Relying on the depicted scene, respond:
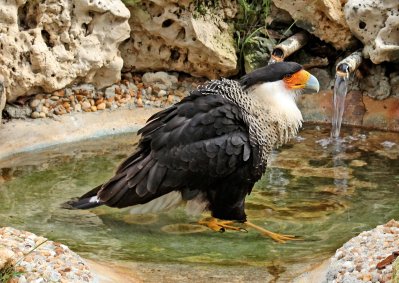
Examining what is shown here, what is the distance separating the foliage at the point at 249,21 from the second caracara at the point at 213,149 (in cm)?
264

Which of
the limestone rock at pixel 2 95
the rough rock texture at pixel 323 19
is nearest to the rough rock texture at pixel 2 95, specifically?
the limestone rock at pixel 2 95

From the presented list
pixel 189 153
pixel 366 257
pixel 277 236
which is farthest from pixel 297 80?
pixel 366 257

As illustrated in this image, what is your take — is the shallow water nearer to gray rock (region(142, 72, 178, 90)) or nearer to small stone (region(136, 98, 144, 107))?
small stone (region(136, 98, 144, 107))

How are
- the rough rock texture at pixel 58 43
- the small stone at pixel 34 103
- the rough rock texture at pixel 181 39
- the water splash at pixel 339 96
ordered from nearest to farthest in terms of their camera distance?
the rough rock texture at pixel 58 43 < the small stone at pixel 34 103 < the water splash at pixel 339 96 < the rough rock texture at pixel 181 39

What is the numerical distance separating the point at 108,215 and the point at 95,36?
2.35 metres

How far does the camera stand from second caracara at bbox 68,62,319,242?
5012 millimetres

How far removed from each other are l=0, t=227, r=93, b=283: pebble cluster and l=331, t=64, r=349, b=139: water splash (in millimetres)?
3706

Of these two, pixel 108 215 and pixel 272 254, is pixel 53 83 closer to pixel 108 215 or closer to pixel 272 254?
pixel 108 215

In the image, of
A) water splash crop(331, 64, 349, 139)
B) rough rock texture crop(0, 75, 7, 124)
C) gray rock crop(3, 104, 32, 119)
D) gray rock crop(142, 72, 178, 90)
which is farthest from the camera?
gray rock crop(142, 72, 178, 90)

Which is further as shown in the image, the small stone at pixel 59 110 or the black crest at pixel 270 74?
the small stone at pixel 59 110

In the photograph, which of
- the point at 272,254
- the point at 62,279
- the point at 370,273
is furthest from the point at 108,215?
the point at 370,273

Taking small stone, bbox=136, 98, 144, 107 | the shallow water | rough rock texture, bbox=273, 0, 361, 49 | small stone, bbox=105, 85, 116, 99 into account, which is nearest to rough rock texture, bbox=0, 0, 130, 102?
small stone, bbox=105, 85, 116, 99

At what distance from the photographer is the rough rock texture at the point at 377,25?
7211 mm

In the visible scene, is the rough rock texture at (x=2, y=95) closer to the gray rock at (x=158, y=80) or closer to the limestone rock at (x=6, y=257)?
the gray rock at (x=158, y=80)
